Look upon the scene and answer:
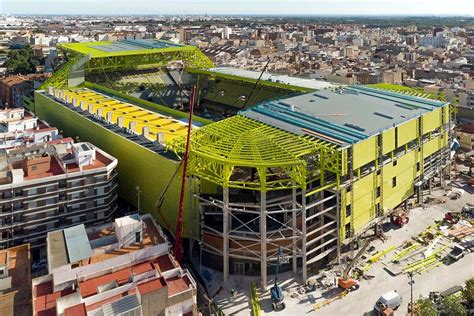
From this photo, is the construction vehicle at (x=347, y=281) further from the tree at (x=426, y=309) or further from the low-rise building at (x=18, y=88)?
the low-rise building at (x=18, y=88)

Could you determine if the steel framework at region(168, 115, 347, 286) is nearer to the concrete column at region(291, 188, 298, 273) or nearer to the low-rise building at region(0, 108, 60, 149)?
the concrete column at region(291, 188, 298, 273)

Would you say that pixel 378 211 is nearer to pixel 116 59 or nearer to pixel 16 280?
pixel 16 280

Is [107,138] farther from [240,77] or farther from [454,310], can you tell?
[454,310]

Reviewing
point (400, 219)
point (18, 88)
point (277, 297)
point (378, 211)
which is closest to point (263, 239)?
point (277, 297)

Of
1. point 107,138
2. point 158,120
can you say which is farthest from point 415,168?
point 107,138

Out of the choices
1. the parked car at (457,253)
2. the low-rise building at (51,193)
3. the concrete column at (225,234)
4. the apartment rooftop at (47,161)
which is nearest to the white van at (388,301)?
the parked car at (457,253)

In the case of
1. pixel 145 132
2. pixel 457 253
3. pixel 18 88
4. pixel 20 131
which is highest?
pixel 18 88

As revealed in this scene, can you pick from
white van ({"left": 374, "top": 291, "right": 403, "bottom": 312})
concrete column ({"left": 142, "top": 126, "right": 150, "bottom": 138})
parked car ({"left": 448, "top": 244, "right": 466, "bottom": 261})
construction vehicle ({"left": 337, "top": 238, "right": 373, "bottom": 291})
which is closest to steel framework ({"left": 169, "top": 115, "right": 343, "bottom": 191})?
construction vehicle ({"left": 337, "top": 238, "right": 373, "bottom": 291})
